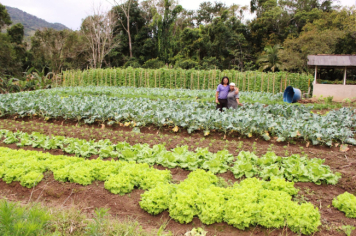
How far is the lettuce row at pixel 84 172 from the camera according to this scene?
361 centimetres

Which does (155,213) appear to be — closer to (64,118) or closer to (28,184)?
(28,184)

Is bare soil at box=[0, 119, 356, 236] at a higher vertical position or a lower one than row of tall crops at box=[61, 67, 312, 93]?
lower

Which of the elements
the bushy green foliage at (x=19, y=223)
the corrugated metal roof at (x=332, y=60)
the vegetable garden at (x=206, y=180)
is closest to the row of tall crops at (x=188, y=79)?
the corrugated metal roof at (x=332, y=60)

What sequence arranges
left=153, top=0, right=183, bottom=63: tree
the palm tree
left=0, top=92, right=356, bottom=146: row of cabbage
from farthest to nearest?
left=153, top=0, right=183, bottom=63: tree < the palm tree < left=0, top=92, right=356, bottom=146: row of cabbage

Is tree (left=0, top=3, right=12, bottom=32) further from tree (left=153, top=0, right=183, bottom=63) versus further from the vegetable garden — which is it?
the vegetable garden

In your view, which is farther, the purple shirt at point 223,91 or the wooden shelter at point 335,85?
the wooden shelter at point 335,85

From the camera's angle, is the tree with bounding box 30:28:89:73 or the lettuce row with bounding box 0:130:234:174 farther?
the tree with bounding box 30:28:89:73

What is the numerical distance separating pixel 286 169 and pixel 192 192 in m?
1.69

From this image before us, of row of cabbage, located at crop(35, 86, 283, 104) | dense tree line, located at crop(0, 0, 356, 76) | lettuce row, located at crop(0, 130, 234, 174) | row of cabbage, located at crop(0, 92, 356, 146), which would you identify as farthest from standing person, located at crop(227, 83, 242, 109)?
dense tree line, located at crop(0, 0, 356, 76)

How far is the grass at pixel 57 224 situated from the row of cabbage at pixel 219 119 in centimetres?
432

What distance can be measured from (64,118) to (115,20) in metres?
34.7

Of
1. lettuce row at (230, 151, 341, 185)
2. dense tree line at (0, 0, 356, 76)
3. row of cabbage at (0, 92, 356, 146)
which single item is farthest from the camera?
dense tree line at (0, 0, 356, 76)

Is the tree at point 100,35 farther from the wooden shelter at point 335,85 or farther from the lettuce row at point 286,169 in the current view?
the lettuce row at point 286,169

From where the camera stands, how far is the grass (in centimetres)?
233
